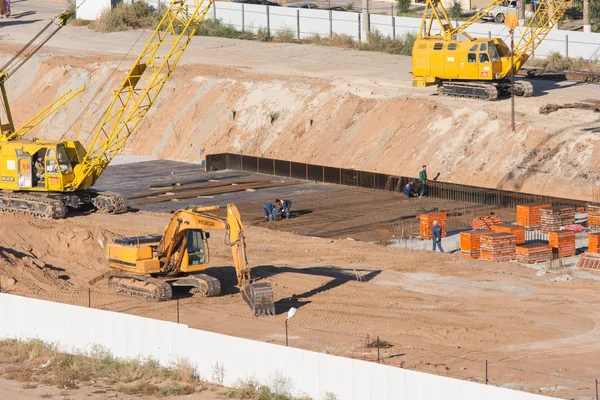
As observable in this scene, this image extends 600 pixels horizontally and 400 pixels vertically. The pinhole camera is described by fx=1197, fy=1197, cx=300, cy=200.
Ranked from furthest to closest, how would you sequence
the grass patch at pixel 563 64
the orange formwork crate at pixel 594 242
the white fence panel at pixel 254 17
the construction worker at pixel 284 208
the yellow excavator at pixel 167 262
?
1. the white fence panel at pixel 254 17
2. the grass patch at pixel 563 64
3. the construction worker at pixel 284 208
4. the orange formwork crate at pixel 594 242
5. the yellow excavator at pixel 167 262

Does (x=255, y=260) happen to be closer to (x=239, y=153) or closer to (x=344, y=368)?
(x=344, y=368)

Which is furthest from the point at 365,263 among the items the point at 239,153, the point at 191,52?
the point at 191,52

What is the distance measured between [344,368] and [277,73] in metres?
42.7

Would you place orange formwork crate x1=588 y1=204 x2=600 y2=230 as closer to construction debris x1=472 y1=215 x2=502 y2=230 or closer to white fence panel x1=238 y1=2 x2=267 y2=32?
construction debris x1=472 y1=215 x2=502 y2=230

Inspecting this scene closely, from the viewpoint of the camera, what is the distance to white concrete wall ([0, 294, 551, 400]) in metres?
22.9

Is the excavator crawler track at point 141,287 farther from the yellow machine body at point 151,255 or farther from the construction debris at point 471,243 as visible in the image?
the construction debris at point 471,243

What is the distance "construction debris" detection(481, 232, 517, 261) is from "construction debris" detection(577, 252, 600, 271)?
2315 millimetres

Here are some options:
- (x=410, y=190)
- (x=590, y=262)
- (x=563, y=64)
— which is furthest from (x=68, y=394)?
(x=563, y=64)

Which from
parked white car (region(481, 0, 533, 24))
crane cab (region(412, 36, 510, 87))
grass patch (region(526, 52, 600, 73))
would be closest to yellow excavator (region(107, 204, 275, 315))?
crane cab (region(412, 36, 510, 87))

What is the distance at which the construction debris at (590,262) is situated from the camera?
36.5m

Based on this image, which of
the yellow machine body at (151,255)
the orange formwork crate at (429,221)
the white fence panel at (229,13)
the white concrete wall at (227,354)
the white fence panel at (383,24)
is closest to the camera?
the white concrete wall at (227,354)

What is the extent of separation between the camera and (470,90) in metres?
57.2

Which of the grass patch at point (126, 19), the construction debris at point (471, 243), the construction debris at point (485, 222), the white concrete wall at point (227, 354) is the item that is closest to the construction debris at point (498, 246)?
the construction debris at point (471, 243)

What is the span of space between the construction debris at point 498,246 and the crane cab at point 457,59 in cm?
1933
